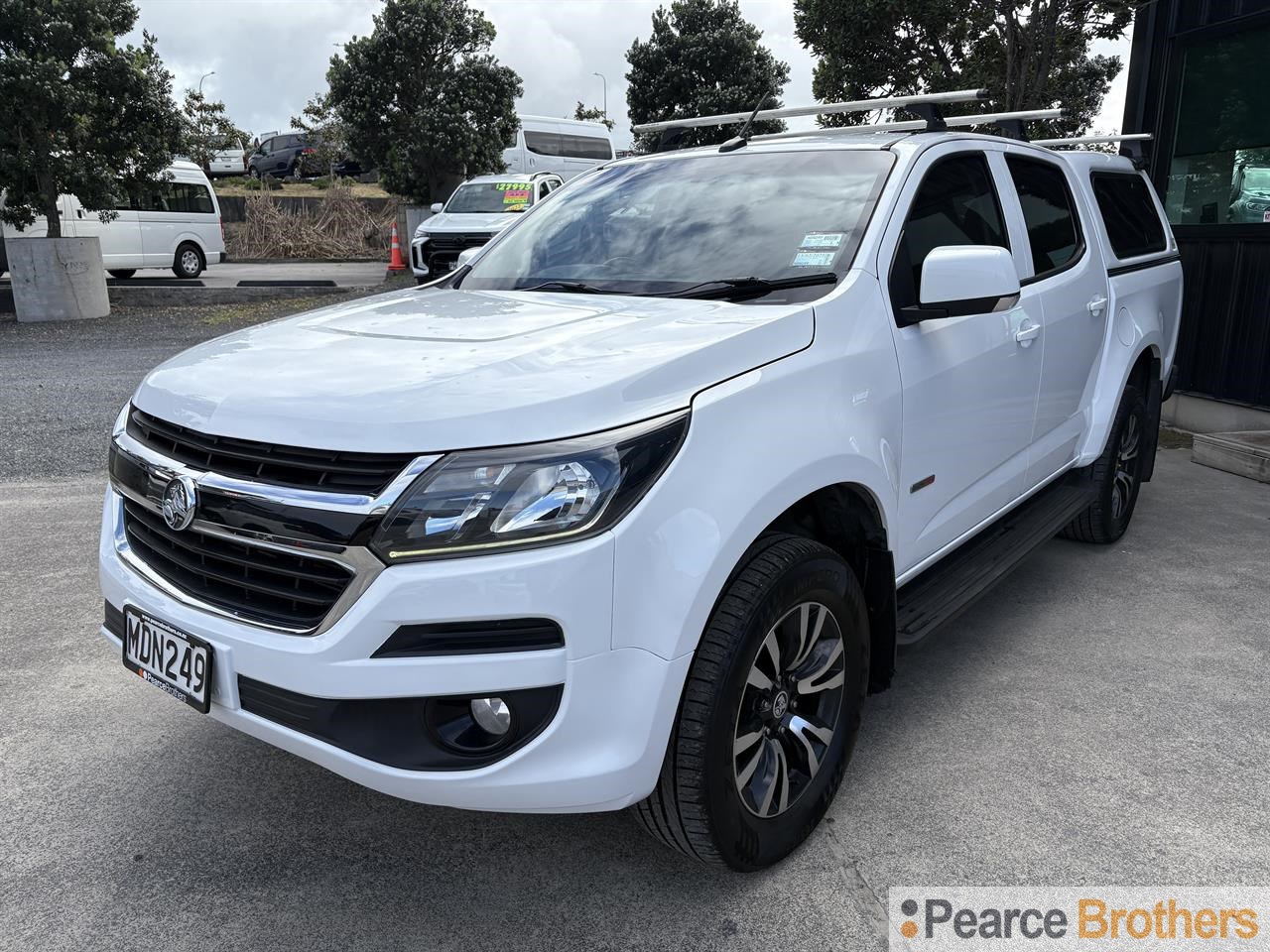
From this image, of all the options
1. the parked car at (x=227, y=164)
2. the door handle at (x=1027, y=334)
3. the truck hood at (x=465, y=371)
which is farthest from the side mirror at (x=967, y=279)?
the parked car at (x=227, y=164)

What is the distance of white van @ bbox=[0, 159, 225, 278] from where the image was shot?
1734cm

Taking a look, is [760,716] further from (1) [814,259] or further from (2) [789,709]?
(1) [814,259]

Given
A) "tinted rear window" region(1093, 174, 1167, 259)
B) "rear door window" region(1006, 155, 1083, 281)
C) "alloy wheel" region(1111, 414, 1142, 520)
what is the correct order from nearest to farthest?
1. "rear door window" region(1006, 155, 1083, 281)
2. "tinted rear window" region(1093, 174, 1167, 259)
3. "alloy wheel" region(1111, 414, 1142, 520)

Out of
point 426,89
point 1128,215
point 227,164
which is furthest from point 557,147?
point 1128,215

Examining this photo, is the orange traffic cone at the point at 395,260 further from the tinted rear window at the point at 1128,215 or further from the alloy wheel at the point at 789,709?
the alloy wheel at the point at 789,709

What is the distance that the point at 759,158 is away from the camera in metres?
3.33

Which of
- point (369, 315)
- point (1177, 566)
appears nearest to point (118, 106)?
point (369, 315)

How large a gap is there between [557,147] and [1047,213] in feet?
77.0

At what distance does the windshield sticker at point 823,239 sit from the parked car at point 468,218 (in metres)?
12.8

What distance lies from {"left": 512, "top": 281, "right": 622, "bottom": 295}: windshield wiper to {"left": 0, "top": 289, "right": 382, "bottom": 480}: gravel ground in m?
4.25

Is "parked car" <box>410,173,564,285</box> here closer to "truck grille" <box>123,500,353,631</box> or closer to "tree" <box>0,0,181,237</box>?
"tree" <box>0,0,181,237</box>

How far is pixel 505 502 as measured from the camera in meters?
1.92

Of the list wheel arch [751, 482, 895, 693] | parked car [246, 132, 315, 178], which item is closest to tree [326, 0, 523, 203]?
parked car [246, 132, 315, 178]

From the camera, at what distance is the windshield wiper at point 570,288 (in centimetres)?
299
